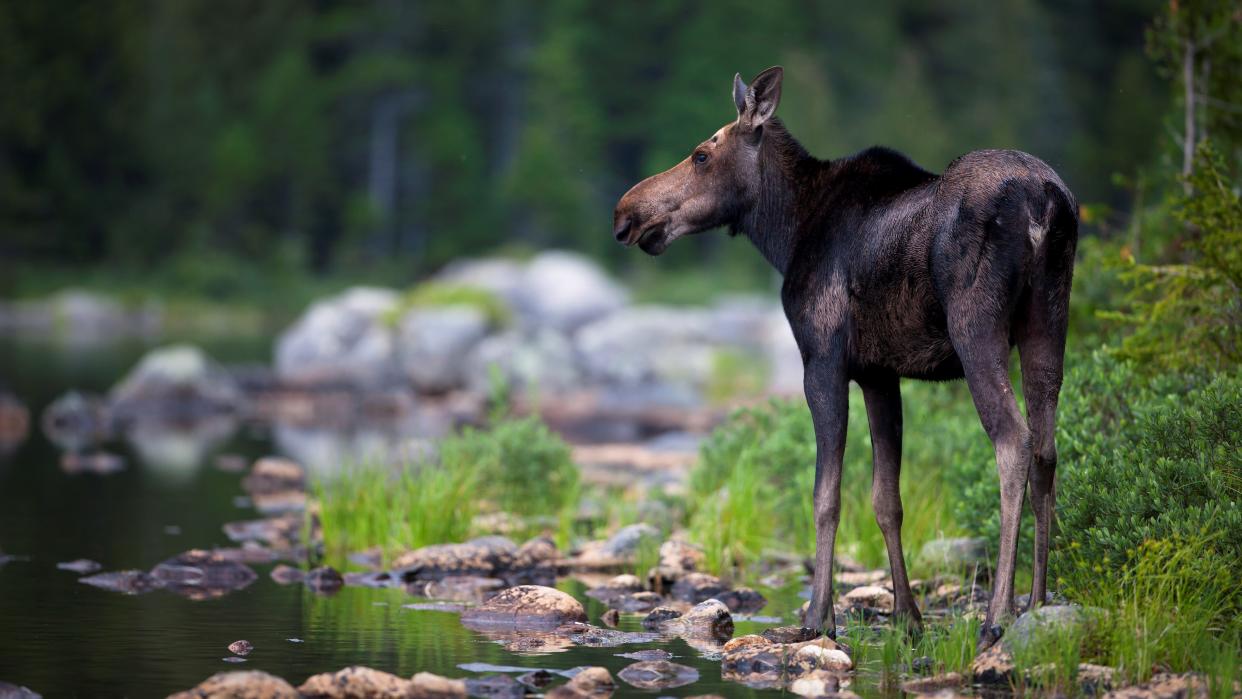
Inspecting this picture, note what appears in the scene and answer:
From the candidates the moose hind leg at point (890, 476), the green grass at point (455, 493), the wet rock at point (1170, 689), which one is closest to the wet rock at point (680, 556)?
the green grass at point (455, 493)

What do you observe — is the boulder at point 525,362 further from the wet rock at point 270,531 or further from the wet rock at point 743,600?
the wet rock at point 743,600

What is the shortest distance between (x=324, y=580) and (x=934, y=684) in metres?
5.65

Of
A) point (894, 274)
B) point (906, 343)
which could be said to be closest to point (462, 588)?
point (906, 343)

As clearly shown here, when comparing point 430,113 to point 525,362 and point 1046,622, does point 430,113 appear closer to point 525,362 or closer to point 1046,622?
point 525,362

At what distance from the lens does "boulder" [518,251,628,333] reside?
137ft

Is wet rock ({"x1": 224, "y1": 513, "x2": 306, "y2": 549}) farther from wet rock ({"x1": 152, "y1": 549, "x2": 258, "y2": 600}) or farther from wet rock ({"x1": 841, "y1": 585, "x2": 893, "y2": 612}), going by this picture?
wet rock ({"x1": 841, "y1": 585, "x2": 893, "y2": 612})

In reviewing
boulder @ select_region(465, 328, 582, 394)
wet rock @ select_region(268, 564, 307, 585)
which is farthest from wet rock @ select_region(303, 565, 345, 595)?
boulder @ select_region(465, 328, 582, 394)

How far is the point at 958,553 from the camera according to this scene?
1181 cm

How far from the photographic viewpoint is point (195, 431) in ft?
91.6

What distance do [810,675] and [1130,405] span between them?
350 cm

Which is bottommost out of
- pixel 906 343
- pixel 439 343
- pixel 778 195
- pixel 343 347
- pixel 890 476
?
pixel 890 476

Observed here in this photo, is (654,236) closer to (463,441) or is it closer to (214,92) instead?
(463,441)

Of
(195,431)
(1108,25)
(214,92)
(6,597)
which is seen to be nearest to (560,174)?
(214,92)

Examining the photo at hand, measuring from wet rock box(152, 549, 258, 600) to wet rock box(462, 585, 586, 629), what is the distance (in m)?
2.36
